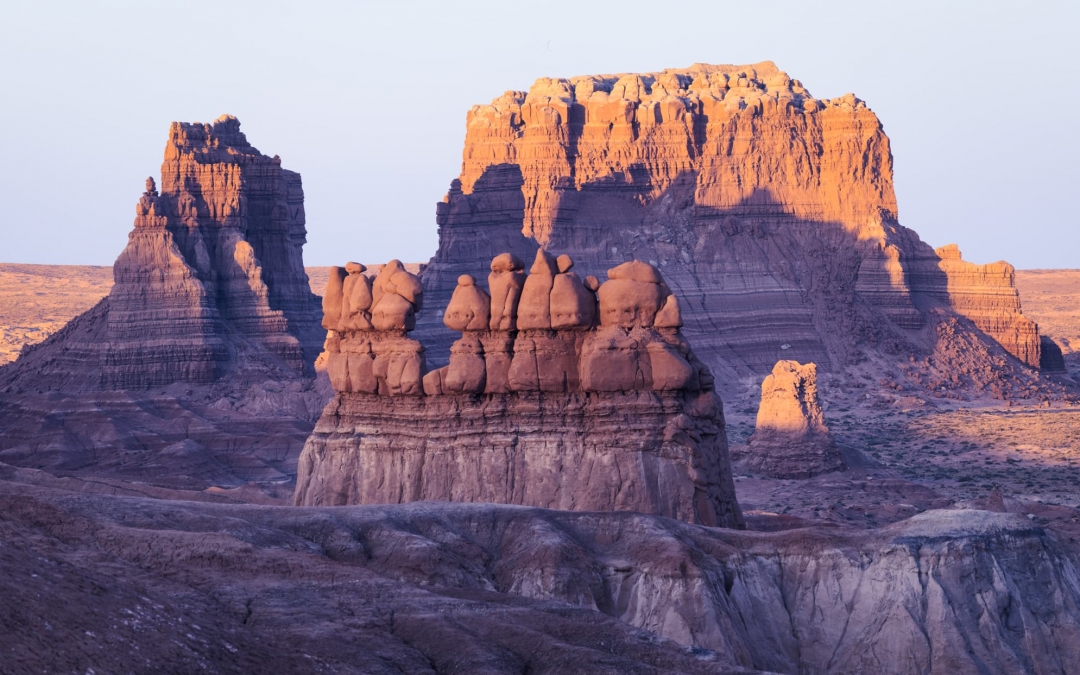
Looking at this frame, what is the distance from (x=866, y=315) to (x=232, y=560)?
80679mm

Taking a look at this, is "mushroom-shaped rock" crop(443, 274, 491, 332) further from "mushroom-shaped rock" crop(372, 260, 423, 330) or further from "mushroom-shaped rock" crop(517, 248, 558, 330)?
"mushroom-shaped rock" crop(372, 260, 423, 330)

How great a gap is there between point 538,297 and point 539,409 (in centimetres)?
253

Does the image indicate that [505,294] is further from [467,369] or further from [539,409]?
[539,409]

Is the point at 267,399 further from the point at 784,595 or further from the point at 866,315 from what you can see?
the point at 784,595

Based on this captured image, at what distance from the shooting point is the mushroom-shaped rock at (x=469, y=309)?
43.3 meters

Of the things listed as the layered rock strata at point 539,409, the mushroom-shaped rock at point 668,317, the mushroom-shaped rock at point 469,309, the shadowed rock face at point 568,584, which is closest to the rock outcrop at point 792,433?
the layered rock strata at point 539,409

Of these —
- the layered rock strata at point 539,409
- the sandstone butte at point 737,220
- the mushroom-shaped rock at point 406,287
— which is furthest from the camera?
the sandstone butte at point 737,220

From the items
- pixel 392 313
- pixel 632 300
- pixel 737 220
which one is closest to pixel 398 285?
pixel 392 313

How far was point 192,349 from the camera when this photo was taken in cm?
10050

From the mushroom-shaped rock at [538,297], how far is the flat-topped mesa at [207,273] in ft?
197

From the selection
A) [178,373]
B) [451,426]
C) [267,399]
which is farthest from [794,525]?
[178,373]

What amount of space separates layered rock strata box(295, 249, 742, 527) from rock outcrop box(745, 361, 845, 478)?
2904 cm

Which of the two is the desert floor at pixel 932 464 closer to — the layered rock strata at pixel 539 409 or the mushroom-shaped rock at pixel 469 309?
the layered rock strata at pixel 539 409

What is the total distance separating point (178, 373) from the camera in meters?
100
